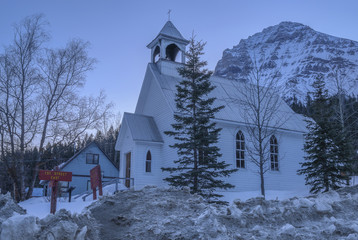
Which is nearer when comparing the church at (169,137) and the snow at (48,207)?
the snow at (48,207)

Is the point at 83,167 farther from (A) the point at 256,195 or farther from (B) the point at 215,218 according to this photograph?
(B) the point at 215,218

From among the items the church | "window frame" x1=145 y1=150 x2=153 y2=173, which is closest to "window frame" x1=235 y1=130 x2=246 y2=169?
the church

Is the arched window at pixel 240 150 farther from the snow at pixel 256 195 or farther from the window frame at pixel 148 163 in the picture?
the window frame at pixel 148 163

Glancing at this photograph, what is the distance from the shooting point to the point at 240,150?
66.4 feet

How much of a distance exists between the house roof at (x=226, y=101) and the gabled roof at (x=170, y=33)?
7.39 feet

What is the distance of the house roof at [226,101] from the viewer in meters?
19.8

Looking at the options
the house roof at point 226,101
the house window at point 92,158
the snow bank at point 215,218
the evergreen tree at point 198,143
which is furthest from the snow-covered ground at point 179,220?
the house window at point 92,158

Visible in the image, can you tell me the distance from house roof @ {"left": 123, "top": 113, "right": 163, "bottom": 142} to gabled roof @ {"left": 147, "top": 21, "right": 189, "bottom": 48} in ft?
20.8

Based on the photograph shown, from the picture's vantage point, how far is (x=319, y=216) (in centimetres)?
504

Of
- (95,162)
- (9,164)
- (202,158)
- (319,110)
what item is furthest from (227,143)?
(95,162)

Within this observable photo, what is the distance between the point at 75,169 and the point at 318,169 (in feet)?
92.3

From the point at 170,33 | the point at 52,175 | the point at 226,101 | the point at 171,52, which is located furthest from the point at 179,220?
the point at 171,52

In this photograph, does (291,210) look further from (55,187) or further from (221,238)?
(55,187)

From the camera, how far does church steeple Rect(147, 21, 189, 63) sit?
2259cm
